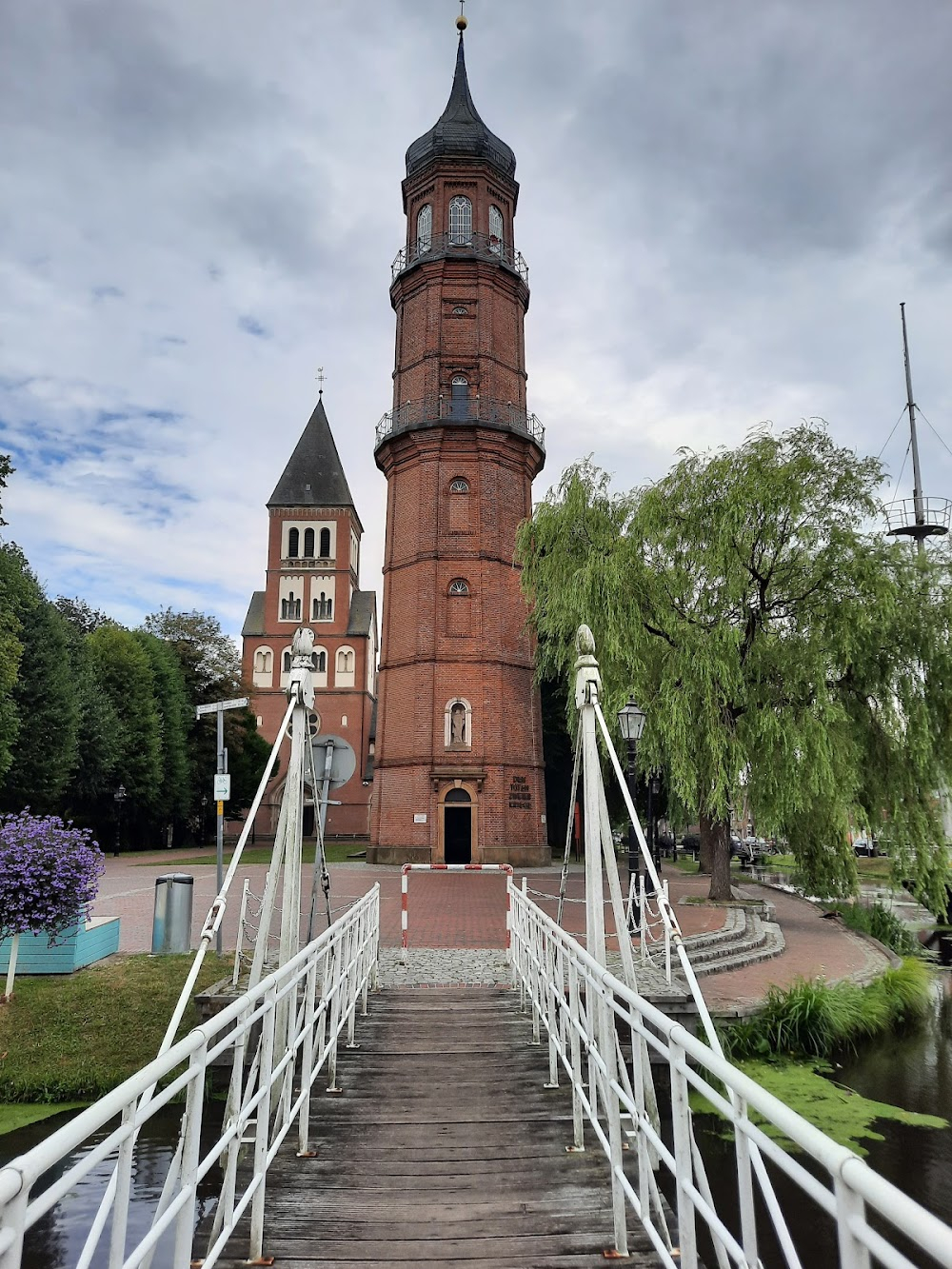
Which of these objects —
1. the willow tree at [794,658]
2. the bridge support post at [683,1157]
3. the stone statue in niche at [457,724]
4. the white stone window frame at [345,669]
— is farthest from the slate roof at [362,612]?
the bridge support post at [683,1157]

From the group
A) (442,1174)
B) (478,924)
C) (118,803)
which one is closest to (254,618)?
(118,803)

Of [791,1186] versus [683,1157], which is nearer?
[683,1157]

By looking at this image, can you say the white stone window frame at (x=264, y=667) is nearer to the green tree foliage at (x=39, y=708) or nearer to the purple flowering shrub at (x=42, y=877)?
the green tree foliage at (x=39, y=708)

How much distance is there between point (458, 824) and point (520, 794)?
7.34ft

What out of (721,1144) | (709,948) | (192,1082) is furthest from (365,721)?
(192,1082)

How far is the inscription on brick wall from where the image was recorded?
27828 millimetres

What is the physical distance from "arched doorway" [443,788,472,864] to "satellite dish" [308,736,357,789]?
19424 millimetres

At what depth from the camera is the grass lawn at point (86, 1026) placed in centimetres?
906

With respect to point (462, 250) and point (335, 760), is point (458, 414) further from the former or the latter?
point (335, 760)

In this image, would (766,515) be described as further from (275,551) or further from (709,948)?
(275,551)

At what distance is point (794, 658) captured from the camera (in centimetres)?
1669

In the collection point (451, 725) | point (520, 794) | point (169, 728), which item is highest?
point (169, 728)

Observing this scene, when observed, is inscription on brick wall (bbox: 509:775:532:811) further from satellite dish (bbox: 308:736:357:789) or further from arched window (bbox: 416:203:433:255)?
satellite dish (bbox: 308:736:357:789)

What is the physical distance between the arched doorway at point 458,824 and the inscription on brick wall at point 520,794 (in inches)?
55.3
